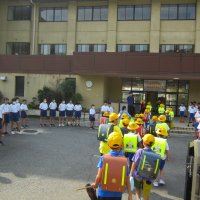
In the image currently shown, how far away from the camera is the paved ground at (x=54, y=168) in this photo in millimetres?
8406

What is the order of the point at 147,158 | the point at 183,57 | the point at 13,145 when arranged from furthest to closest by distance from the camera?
the point at 183,57 → the point at 13,145 → the point at 147,158

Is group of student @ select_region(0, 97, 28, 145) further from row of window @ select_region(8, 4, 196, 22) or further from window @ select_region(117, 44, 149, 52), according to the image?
row of window @ select_region(8, 4, 196, 22)

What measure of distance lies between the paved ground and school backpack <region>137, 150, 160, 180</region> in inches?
80.7

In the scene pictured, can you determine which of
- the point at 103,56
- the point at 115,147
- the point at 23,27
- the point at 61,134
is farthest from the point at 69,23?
the point at 115,147

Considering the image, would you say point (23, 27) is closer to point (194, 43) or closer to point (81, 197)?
point (194, 43)

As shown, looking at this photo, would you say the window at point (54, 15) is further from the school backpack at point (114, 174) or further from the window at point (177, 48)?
the school backpack at point (114, 174)

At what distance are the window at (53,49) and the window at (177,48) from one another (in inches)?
368

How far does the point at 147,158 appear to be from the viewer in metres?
6.40

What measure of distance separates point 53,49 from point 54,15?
326 centimetres

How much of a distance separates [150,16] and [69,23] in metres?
7.61

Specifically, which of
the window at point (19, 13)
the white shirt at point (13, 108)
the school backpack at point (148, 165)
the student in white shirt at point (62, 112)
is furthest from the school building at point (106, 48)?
the school backpack at point (148, 165)

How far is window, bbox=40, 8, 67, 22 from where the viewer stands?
33781 mm

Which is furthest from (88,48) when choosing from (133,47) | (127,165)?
(127,165)

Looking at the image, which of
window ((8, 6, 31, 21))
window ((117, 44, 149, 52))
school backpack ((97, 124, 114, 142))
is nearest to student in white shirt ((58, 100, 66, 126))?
window ((117, 44, 149, 52))
